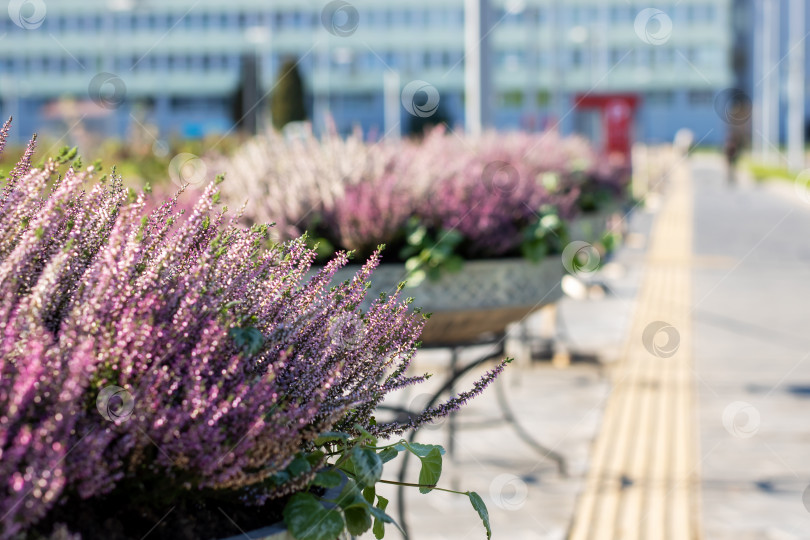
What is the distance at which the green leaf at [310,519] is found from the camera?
1.39 m

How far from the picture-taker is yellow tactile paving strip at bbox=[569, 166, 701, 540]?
4082 millimetres

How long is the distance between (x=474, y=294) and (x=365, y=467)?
2.52 metres

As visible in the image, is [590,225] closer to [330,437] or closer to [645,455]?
[645,455]

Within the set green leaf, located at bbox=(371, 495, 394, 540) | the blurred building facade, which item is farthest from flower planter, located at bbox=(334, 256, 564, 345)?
the blurred building facade

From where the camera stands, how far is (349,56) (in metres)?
77.6

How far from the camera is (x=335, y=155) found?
423 centimetres

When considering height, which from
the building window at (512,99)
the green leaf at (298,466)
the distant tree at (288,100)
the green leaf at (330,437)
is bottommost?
the green leaf at (298,466)

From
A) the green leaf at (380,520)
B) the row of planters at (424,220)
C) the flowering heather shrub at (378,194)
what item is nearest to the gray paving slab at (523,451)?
the row of planters at (424,220)

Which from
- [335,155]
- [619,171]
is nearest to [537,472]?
→ [335,155]

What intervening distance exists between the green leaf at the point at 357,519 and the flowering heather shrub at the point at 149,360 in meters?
0.10

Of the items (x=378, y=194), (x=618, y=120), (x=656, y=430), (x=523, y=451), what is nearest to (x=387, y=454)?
(x=378, y=194)

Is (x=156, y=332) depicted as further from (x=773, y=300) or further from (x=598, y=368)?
(x=773, y=300)

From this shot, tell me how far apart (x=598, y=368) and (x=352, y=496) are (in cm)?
591

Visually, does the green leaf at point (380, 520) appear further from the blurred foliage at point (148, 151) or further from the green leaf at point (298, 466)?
the blurred foliage at point (148, 151)
